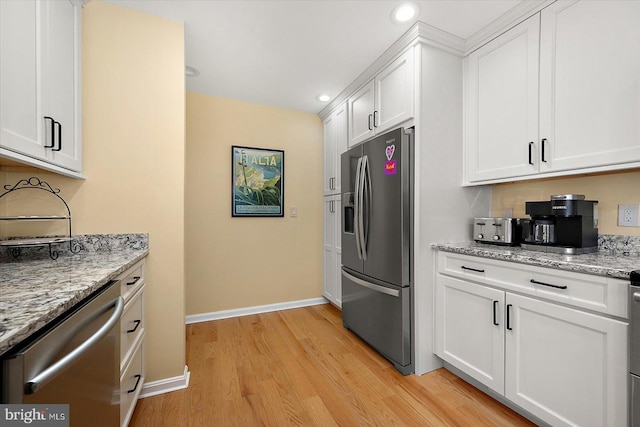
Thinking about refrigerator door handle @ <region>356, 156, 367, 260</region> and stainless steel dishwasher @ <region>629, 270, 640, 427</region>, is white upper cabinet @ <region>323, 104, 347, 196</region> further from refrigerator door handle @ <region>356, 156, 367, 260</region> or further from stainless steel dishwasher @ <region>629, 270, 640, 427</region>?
stainless steel dishwasher @ <region>629, 270, 640, 427</region>

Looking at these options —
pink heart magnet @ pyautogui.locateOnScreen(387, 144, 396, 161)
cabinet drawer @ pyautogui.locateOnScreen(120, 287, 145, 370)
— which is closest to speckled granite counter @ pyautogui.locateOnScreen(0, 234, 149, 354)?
cabinet drawer @ pyautogui.locateOnScreen(120, 287, 145, 370)

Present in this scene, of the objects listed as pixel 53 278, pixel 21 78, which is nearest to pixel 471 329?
pixel 53 278

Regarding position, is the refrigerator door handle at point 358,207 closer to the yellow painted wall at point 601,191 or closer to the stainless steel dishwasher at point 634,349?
the yellow painted wall at point 601,191

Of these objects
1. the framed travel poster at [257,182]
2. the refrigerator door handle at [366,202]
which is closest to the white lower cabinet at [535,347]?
the refrigerator door handle at [366,202]

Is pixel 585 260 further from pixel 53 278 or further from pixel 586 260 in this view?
pixel 53 278

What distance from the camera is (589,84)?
1.45 meters

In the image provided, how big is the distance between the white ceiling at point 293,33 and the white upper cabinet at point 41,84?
47 cm

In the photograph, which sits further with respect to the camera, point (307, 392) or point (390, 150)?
point (390, 150)

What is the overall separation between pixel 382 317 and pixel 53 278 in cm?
191

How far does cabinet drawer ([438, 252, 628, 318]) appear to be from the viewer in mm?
1122

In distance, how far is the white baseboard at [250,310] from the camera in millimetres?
2889

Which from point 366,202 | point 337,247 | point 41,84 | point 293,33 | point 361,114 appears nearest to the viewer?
point 41,84

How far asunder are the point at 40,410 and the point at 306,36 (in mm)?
2295

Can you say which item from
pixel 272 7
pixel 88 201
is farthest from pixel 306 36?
pixel 88 201
